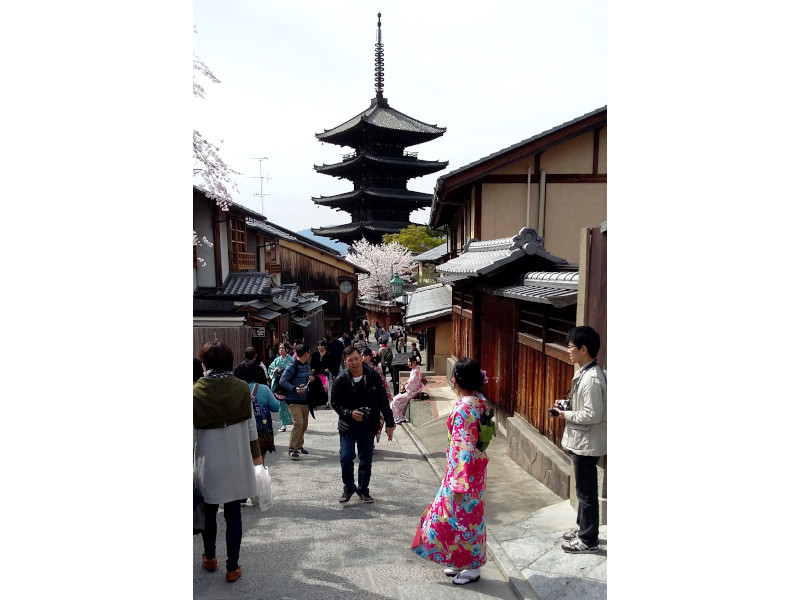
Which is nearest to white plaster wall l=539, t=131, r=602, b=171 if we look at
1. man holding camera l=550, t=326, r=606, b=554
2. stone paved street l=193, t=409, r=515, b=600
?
stone paved street l=193, t=409, r=515, b=600

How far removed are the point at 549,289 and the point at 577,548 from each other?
305 centimetres

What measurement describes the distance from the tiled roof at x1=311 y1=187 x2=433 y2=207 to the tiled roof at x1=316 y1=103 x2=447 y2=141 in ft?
14.2

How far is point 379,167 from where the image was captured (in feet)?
137

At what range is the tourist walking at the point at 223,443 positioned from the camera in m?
3.77

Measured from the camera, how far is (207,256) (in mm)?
12938

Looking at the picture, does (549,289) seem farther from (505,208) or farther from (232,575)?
(505,208)

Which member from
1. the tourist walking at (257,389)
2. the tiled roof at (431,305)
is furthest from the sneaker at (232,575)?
the tiled roof at (431,305)

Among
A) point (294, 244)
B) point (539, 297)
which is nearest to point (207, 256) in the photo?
point (539, 297)

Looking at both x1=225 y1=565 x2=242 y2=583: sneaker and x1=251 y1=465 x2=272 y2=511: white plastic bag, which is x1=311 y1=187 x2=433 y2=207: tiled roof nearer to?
x1=251 y1=465 x2=272 y2=511: white plastic bag

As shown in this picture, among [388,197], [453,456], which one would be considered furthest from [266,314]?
[388,197]

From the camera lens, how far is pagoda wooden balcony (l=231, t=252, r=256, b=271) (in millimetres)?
14584

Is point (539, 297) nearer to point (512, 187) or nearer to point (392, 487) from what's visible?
point (392, 487)

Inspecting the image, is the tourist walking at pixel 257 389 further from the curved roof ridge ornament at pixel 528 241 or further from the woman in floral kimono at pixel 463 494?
the curved roof ridge ornament at pixel 528 241

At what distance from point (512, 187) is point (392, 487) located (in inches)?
309
